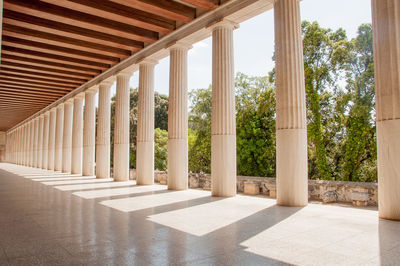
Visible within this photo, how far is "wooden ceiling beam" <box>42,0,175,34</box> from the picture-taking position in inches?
953

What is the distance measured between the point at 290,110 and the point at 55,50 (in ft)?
88.7

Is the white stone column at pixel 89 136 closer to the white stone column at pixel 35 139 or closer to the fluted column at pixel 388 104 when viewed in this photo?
the white stone column at pixel 35 139

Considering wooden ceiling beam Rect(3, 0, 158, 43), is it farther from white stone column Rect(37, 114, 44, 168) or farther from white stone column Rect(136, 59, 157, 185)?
white stone column Rect(37, 114, 44, 168)

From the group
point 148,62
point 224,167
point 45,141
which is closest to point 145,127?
point 148,62

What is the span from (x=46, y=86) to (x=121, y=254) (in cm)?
4954

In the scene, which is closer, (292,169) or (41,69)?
(292,169)

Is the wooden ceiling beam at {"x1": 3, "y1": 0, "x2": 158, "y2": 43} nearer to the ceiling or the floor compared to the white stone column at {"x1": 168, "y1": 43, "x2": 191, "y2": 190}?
nearer to the ceiling

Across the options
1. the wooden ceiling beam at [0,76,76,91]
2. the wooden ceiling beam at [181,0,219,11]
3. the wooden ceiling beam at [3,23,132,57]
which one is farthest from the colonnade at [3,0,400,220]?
the wooden ceiling beam at [0,76,76,91]

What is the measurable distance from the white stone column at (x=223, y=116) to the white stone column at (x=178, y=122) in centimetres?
517

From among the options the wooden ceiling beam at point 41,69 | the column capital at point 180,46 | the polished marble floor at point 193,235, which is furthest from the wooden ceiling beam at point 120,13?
the wooden ceiling beam at point 41,69

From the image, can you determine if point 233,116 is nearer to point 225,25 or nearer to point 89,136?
point 225,25

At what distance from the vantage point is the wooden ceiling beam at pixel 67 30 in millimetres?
26594

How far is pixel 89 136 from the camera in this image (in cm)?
5041

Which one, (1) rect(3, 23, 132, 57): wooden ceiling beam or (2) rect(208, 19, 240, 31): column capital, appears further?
(1) rect(3, 23, 132, 57): wooden ceiling beam
